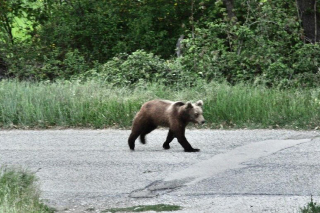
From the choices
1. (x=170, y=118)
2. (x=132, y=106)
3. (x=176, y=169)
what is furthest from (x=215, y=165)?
(x=132, y=106)

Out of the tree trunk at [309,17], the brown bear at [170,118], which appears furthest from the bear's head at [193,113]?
the tree trunk at [309,17]

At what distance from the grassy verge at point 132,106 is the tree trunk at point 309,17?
4044mm

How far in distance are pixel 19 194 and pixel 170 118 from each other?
11.1ft

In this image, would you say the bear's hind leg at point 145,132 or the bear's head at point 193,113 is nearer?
the bear's head at point 193,113

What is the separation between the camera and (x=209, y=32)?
57.6ft

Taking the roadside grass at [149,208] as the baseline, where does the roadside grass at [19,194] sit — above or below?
above

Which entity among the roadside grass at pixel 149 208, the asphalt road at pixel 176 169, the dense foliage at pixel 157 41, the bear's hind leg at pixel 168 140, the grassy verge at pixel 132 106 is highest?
the dense foliage at pixel 157 41

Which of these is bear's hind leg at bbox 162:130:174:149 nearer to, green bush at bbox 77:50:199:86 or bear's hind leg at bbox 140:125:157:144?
bear's hind leg at bbox 140:125:157:144

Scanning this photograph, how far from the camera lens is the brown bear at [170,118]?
10.0 metres

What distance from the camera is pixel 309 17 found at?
18094 mm

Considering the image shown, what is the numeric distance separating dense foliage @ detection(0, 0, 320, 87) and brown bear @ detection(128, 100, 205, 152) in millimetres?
5234

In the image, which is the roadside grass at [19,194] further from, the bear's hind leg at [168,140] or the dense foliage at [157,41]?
the dense foliage at [157,41]

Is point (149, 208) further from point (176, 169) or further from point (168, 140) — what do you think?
point (168, 140)

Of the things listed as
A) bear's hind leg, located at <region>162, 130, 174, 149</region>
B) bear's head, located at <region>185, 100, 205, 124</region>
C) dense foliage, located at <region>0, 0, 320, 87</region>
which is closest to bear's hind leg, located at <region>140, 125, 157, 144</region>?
bear's hind leg, located at <region>162, 130, 174, 149</region>
